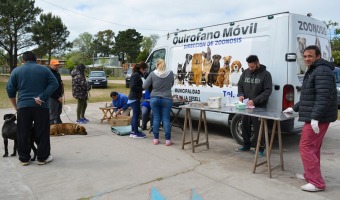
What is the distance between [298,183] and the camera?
13.6 feet

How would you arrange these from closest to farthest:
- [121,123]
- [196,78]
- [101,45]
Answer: [196,78] → [121,123] → [101,45]

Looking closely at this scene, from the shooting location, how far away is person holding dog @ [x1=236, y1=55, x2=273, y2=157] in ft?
17.2

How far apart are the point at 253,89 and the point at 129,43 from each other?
73.6 meters

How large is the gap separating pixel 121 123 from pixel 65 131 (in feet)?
4.55

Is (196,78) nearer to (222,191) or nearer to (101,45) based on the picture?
(222,191)

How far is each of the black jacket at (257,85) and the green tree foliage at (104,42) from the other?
292 ft

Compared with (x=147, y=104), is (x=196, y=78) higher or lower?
higher

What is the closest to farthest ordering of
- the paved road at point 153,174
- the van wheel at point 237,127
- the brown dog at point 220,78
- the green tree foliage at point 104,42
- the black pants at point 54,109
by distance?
the paved road at point 153,174 → the van wheel at point 237,127 → the brown dog at point 220,78 → the black pants at point 54,109 → the green tree foliage at point 104,42

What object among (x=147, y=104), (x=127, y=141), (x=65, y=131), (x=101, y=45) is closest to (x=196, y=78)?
(x=147, y=104)

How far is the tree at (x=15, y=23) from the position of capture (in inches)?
1288

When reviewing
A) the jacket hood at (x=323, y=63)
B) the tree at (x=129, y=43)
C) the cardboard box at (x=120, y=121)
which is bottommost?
the cardboard box at (x=120, y=121)

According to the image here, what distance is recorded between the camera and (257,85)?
533 centimetres

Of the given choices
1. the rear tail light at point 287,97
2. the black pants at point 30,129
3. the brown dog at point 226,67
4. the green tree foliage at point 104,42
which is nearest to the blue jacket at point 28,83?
the black pants at point 30,129

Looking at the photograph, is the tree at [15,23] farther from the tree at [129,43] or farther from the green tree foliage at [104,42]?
the green tree foliage at [104,42]
